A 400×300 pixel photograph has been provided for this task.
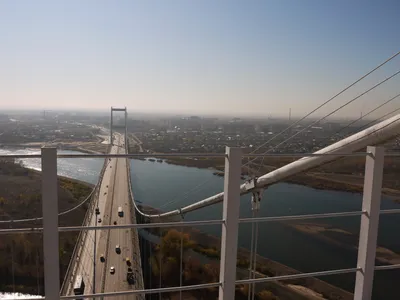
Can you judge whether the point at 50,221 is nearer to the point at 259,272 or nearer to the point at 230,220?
the point at 230,220

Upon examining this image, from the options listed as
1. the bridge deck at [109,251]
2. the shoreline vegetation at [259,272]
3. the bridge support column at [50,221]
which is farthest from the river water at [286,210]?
the bridge support column at [50,221]

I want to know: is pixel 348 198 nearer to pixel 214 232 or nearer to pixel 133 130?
pixel 214 232

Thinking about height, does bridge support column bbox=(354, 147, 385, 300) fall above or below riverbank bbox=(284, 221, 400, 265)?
above

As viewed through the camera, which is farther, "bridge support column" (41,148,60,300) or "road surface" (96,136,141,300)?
"road surface" (96,136,141,300)

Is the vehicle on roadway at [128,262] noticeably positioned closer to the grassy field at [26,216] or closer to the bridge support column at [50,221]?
the grassy field at [26,216]

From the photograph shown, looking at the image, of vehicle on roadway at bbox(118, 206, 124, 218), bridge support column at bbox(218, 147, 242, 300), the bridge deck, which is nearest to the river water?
the bridge deck

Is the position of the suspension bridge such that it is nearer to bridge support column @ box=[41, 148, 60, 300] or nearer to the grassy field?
bridge support column @ box=[41, 148, 60, 300]
